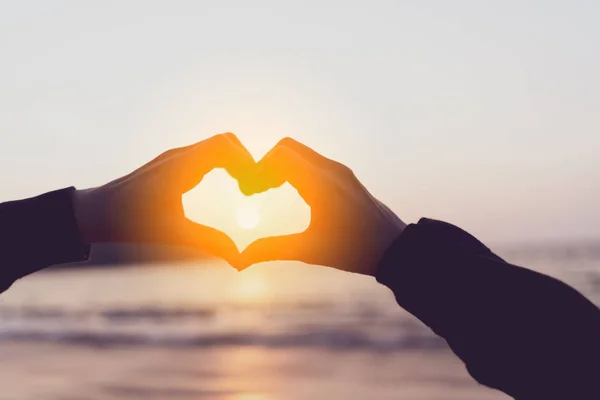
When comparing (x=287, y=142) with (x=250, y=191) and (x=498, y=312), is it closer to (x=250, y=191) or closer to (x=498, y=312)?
(x=250, y=191)

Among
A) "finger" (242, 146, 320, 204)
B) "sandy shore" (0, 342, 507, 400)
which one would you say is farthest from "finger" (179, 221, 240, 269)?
"sandy shore" (0, 342, 507, 400)

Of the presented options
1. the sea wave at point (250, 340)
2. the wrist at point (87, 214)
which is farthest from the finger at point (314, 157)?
the sea wave at point (250, 340)

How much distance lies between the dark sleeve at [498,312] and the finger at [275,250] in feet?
0.48

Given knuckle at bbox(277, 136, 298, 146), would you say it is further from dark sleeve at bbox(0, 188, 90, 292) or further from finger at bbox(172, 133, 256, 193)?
dark sleeve at bbox(0, 188, 90, 292)

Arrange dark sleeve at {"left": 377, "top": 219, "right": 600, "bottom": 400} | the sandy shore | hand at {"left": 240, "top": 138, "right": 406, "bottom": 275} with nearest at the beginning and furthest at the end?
dark sleeve at {"left": 377, "top": 219, "right": 600, "bottom": 400} < hand at {"left": 240, "top": 138, "right": 406, "bottom": 275} < the sandy shore

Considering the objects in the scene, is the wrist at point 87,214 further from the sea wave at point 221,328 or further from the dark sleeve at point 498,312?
the sea wave at point 221,328

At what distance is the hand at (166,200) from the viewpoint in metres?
1.30

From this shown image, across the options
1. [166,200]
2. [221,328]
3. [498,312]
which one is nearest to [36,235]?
[166,200]

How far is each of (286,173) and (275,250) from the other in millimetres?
156

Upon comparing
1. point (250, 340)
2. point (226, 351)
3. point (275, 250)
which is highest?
point (250, 340)

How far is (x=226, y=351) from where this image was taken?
46.1 ft

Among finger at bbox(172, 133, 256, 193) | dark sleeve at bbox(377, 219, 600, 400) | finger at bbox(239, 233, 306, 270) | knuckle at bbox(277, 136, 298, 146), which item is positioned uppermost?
knuckle at bbox(277, 136, 298, 146)

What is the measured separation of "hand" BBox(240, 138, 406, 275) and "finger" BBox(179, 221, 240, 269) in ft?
0.32

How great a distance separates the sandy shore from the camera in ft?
32.7
